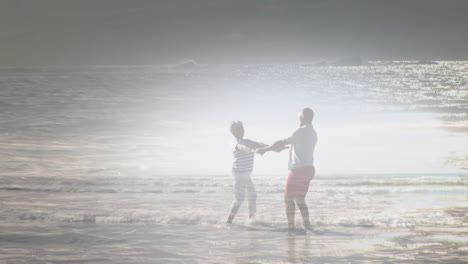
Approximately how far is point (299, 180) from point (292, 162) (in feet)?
1.00

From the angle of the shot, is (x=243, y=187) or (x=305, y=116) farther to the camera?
(x=243, y=187)

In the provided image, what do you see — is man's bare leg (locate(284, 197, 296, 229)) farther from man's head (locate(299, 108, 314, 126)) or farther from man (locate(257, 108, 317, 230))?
man's head (locate(299, 108, 314, 126))

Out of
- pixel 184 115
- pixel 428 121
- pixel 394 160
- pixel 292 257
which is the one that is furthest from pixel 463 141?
pixel 184 115

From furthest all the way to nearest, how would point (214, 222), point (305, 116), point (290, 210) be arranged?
1. point (214, 222)
2. point (290, 210)
3. point (305, 116)

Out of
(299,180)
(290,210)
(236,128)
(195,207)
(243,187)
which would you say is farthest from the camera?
(195,207)

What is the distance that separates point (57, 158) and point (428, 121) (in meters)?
25.8

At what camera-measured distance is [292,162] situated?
8.67 meters

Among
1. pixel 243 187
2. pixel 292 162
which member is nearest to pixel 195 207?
pixel 243 187

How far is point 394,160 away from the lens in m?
19.4

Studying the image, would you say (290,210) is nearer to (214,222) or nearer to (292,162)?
(292,162)

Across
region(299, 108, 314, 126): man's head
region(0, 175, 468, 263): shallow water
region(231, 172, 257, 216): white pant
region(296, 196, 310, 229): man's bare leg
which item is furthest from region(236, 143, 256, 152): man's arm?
region(0, 175, 468, 263): shallow water

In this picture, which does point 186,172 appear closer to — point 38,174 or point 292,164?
point 38,174

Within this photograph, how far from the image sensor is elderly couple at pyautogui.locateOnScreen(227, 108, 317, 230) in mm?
8500

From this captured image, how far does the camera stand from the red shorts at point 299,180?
856cm
